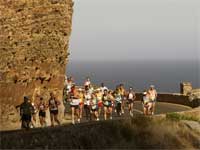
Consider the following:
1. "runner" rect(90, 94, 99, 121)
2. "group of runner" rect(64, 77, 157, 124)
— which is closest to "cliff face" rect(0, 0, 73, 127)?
"group of runner" rect(64, 77, 157, 124)

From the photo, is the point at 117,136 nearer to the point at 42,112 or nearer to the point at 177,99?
the point at 42,112

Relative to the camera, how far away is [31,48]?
77.5 ft

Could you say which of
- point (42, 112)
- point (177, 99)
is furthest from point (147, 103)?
point (177, 99)

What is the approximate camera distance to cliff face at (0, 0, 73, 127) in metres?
22.7

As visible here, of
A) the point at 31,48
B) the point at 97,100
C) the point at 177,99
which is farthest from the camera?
the point at 177,99

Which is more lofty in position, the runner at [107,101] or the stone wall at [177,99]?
the runner at [107,101]

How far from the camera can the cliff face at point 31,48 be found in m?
22.7

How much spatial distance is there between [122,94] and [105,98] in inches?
67.8

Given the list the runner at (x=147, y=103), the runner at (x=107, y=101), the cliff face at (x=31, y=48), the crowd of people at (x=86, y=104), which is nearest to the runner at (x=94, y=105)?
the crowd of people at (x=86, y=104)

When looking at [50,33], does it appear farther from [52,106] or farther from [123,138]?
[123,138]

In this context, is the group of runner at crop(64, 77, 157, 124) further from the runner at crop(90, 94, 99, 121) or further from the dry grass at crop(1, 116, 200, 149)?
the dry grass at crop(1, 116, 200, 149)

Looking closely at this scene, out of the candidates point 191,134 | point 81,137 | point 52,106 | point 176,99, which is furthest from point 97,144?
point 176,99

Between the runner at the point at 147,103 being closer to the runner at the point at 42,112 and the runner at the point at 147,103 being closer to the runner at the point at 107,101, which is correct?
the runner at the point at 107,101

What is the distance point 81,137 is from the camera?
19.4 metres
